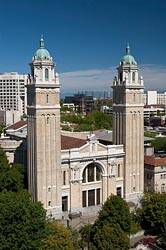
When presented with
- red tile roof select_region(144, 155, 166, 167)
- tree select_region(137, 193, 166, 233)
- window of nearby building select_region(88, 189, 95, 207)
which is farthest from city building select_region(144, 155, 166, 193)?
tree select_region(137, 193, 166, 233)

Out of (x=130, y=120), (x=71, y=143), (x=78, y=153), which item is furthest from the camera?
(x=71, y=143)

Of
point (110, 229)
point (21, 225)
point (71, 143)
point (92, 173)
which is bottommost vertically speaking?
point (110, 229)

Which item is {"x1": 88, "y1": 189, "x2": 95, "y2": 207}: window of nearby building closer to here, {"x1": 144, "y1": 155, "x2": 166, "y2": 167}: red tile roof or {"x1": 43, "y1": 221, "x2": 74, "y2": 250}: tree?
{"x1": 144, "y1": 155, "x2": 166, "y2": 167}: red tile roof

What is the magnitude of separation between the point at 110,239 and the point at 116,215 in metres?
5.37

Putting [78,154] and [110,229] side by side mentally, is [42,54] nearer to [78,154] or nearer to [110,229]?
[78,154]

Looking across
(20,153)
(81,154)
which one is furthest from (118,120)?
(20,153)

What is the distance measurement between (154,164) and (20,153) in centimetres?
2398

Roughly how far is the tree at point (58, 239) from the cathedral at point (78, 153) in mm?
13170

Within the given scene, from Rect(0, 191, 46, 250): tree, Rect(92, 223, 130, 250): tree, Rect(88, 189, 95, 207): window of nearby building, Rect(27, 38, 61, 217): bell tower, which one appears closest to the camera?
Rect(0, 191, 46, 250): tree

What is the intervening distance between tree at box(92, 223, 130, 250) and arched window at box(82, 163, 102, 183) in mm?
17850

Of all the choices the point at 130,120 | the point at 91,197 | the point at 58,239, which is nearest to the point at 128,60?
the point at 130,120

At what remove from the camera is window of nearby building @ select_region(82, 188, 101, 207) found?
62.6 metres

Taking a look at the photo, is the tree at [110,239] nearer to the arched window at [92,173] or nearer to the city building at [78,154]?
the city building at [78,154]

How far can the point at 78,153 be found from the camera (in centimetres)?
6112
